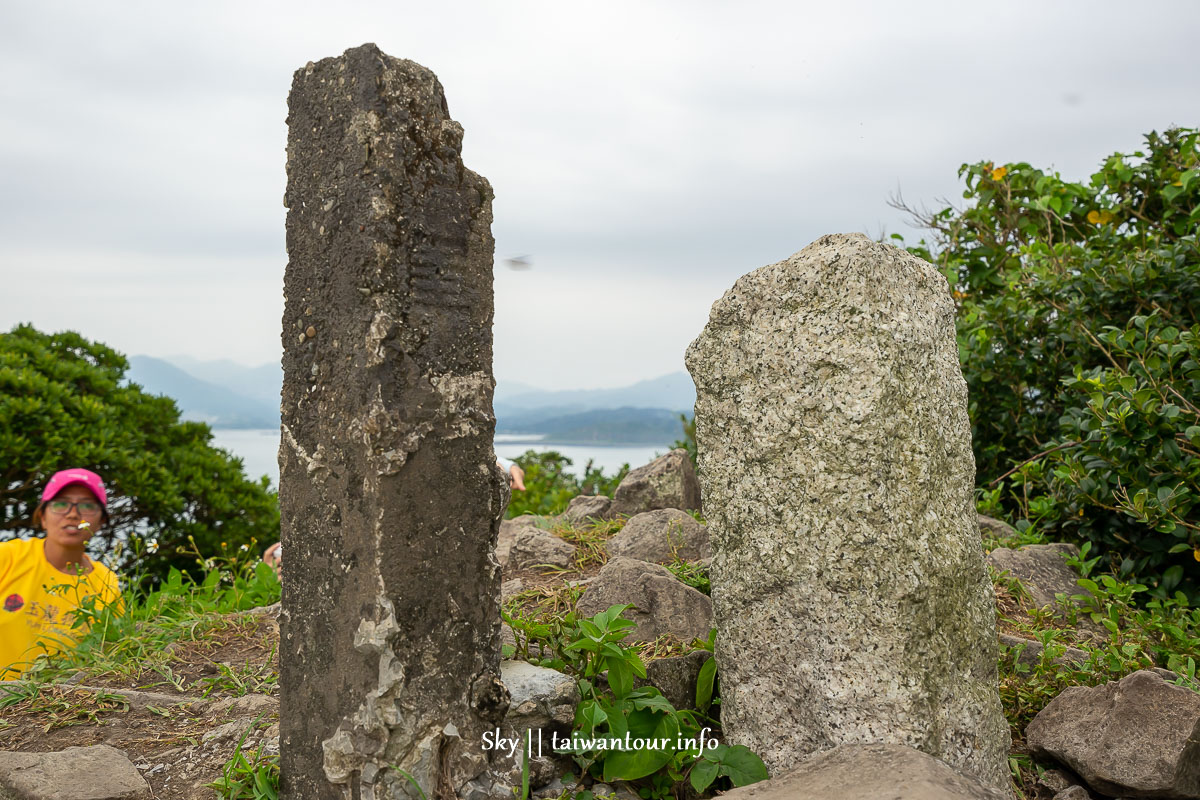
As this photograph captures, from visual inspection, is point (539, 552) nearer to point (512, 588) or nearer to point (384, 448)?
point (512, 588)

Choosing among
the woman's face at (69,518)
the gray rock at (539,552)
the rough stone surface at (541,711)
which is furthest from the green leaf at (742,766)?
the woman's face at (69,518)

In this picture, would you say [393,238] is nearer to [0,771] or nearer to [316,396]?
[316,396]

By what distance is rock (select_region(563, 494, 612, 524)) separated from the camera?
5.66m

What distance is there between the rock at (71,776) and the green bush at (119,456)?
3.35 m

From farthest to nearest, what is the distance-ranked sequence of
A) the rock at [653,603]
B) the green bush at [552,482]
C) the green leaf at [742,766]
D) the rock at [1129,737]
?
1. the green bush at [552,482]
2. the rock at [653,603]
3. the rock at [1129,737]
4. the green leaf at [742,766]

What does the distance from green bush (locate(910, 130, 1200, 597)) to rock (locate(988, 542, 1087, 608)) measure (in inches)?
13.5

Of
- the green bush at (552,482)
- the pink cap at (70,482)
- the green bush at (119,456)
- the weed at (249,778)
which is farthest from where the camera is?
the green bush at (552,482)

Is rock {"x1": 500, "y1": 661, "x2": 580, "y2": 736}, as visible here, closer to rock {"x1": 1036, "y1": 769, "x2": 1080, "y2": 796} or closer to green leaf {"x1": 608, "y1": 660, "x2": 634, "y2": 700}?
green leaf {"x1": 608, "y1": 660, "x2": 634, "y2": 700}

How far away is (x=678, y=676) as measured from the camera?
333 centimetres

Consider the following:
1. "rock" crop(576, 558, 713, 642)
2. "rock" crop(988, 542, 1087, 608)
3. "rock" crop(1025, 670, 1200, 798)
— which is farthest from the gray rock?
"rock" crop(1025, 670, 1200, 798)

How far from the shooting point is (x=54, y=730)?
3494 mm

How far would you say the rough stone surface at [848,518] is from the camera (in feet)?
9.05

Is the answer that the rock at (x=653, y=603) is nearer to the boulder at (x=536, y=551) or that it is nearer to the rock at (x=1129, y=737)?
the boulder at (x=536, y=551)

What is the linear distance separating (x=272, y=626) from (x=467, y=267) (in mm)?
2599
